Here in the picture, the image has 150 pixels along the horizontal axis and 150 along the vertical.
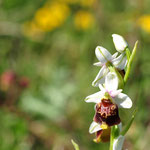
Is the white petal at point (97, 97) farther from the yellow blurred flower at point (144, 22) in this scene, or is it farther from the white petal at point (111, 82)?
the yellow blurred flower at point (144, 22)

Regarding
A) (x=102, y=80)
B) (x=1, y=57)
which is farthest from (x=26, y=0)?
(x=102, y=80)

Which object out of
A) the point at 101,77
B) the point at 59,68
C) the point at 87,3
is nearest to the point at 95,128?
the point at 101,77

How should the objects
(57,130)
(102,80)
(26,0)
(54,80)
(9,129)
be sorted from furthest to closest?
(26,0) → (54,80) → (57,130) → (9,129) → (102,80)

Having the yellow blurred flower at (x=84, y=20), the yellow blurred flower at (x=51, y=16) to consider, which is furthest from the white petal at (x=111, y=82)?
the yellow blurred flower at (x=51, y=16)

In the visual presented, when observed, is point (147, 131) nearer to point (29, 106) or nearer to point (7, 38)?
Result: point (29, 106)

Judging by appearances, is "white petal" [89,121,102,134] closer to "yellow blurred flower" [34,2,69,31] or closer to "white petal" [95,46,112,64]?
"white petal" [95,46,112,64]
